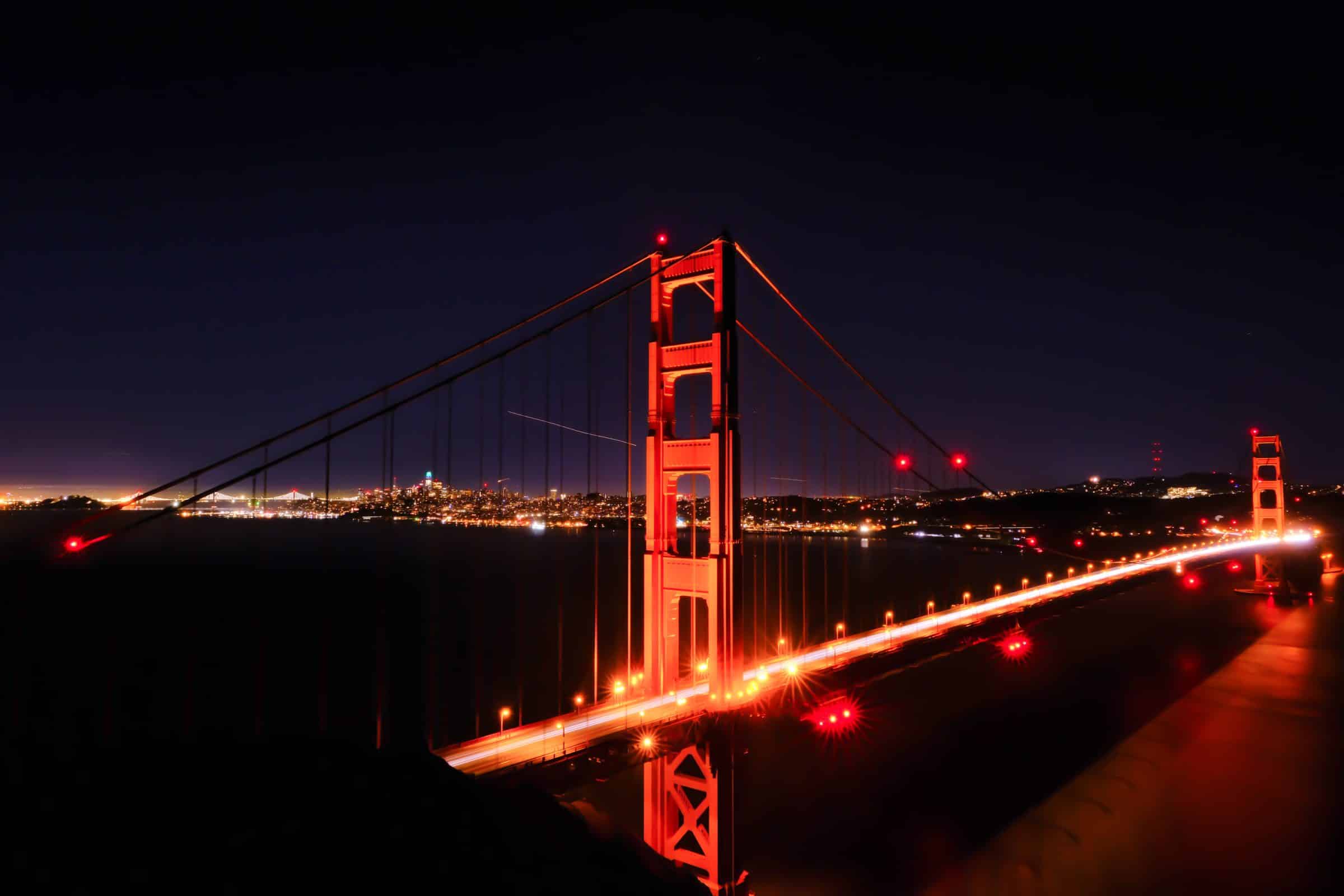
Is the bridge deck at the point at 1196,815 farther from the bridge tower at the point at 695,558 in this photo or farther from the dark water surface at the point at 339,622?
the dark water surface at the point at 339,622

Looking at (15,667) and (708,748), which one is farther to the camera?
(15,667)

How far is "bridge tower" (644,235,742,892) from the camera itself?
36.3ft

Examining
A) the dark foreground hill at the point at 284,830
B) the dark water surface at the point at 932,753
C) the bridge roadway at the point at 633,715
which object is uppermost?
the dark foreground hill at the point at 284,830

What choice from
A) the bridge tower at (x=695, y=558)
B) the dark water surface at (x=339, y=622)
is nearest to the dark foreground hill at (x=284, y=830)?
the dark water surface at (x=339, y=622)

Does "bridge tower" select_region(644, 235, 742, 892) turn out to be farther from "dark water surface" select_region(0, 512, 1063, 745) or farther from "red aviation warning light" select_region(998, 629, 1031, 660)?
"red aviation warning light" select_region(998, 629, 1031, 660)

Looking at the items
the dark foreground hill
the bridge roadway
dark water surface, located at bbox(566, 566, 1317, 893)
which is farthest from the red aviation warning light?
the dark foreground hill

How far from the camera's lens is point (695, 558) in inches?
461

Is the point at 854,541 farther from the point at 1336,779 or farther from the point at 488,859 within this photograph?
the point at 488,859

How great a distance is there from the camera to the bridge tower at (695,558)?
1108cm

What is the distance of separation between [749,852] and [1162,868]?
8905mm

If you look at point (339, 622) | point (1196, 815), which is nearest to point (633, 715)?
point (1196, 815)

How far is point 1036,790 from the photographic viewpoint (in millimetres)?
19953

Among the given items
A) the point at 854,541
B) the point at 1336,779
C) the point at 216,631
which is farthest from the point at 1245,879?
the point at 854,541

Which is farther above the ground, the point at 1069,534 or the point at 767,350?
the point at 767,350
